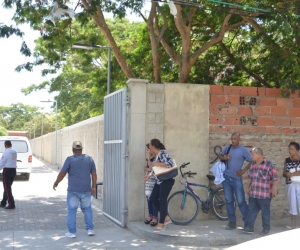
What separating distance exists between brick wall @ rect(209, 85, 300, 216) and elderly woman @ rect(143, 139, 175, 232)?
1.61 meters

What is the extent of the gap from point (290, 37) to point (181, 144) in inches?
161

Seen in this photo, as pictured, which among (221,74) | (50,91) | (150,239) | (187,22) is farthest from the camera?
(50,91)

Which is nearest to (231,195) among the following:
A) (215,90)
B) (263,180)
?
(263,180)

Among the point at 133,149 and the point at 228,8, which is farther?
the point at 228,8

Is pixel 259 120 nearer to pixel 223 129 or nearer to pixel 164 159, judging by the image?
pixel 223 129

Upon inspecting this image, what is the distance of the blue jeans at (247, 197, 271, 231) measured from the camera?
335 inches

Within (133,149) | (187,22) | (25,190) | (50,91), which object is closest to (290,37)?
(187,22)

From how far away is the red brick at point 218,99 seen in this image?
10273 mm

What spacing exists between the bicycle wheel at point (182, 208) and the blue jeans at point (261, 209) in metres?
1.33

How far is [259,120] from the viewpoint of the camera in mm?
10445

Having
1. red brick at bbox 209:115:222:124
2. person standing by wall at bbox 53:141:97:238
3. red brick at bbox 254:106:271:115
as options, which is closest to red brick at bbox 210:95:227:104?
red brick at bbox 209:115:222:124

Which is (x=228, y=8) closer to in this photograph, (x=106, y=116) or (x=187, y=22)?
(x=187, y=22)

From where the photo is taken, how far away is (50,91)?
33.3 metres

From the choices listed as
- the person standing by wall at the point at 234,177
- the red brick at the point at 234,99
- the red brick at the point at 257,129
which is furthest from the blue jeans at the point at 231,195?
the red brick at the point at 234,99
